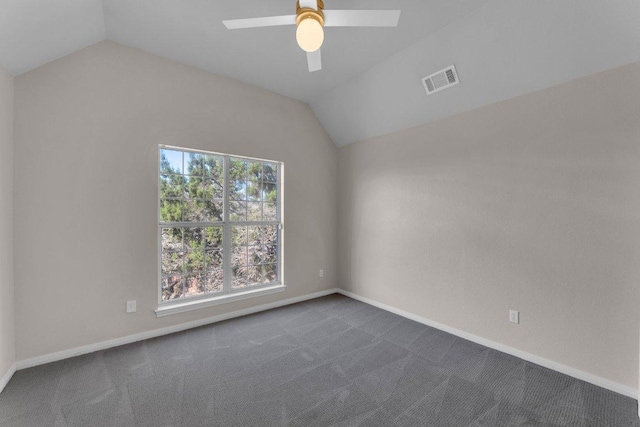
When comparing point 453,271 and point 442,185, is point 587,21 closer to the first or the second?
point 442,185

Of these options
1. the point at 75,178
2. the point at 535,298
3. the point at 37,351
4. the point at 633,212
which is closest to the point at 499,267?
the point at 535,298

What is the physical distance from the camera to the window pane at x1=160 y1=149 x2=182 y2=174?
9.97 feet

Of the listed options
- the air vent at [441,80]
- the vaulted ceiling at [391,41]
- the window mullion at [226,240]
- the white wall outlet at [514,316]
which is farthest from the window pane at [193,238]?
the white wall outlet at [514,316]

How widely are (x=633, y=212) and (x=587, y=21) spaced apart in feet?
4.70

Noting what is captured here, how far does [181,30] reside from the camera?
2502mm

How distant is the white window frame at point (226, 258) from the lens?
2975 mm

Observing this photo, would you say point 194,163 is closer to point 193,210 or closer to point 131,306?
point 193,210

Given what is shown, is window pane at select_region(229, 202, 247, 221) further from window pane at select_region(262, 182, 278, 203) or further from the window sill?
the window sill

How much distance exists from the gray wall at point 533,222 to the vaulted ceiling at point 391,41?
188 mm

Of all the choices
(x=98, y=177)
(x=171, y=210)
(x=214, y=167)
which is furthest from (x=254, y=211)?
(x=98, y=177)

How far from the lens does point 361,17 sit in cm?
173

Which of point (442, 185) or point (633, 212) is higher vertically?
point (442, 185)

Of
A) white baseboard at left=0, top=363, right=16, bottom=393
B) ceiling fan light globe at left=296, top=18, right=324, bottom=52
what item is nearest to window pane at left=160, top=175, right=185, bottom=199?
white baseboard at left=0, top=363, right=16, bottom=393

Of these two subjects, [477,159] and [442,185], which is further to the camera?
[442,185]
